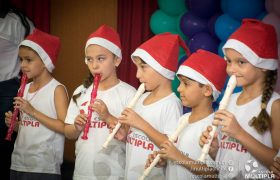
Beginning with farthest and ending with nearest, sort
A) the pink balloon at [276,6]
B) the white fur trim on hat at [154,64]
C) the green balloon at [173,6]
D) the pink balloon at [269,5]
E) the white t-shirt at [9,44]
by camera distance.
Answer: the white t-shirt at [9,44], the green balloon at [173,6], the pink balloon at [269,5], the pink balloon at [276,6], the white fur trim on hat at [154,64]

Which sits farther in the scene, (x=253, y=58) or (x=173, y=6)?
(x=173, y=6)

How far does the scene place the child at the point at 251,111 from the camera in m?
2.01

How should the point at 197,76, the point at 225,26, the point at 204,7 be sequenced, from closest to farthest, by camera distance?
1. the point at 197,76
2. the point at 225,26
3. the point at 204,7

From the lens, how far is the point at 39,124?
3010 millimetres

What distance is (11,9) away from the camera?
3975 millimetres

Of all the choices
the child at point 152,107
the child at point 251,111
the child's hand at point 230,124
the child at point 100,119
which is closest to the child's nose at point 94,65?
the child at point 100,119

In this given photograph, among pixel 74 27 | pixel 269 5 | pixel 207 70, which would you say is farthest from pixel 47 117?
pixel 74 27

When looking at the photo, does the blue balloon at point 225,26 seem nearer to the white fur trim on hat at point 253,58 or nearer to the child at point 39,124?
the white fur trim on hat at point 253,58

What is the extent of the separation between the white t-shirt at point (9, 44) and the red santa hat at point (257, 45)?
228 cm

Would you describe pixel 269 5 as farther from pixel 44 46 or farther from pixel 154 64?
pixel 44 46

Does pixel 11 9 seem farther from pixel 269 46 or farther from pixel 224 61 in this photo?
pixel 269 46

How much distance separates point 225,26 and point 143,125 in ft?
3.68

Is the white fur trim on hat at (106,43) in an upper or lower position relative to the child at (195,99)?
Answer: upper

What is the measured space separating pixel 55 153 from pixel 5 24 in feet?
4.70
